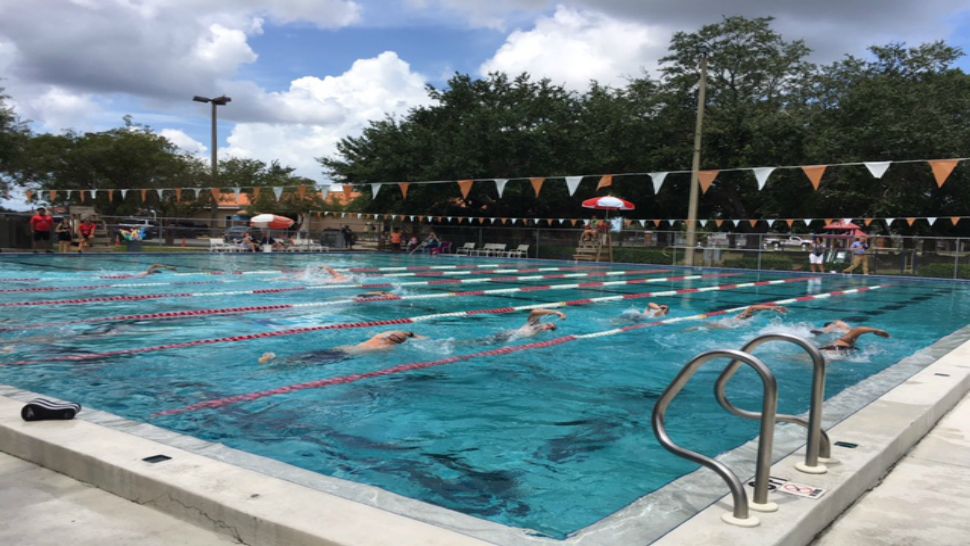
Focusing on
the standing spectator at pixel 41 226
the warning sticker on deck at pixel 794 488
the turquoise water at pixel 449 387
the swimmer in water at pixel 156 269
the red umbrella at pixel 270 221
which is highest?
the red umbrella at pixel 270 221

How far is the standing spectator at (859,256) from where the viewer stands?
22656 millimetres

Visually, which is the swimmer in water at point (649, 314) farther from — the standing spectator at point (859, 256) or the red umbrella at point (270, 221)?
the red umbrella at point (270, 221)

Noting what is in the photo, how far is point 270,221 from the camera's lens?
103ft

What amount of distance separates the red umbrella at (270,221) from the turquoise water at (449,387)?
61.2ft

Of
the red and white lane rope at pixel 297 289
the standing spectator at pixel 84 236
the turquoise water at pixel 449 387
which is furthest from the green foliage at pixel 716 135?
the turquoise water at pixel 449 387

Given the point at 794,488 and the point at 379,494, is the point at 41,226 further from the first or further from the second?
the point at 794,488

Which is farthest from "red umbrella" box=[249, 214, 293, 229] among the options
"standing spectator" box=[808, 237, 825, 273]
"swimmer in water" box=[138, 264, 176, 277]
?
"standing spectator" box=[808, 237, 825, 273]

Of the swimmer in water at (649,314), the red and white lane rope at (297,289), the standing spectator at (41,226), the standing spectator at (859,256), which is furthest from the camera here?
the standing spectator at (859,256)

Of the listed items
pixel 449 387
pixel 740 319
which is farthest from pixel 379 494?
pixel 740 319

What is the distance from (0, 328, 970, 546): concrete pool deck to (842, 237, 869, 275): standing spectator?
21.0m

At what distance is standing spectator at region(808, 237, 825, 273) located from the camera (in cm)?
2361

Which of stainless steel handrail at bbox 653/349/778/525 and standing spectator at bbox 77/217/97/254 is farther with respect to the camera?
standing spectator at bbox 77/217/97/254

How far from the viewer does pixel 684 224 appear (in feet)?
108

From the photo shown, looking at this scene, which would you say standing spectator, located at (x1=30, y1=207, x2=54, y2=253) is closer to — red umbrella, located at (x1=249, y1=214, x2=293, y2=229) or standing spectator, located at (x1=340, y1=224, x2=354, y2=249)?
red umbrella, located at (x1=249, y1=214, x2=293, y2=229)
